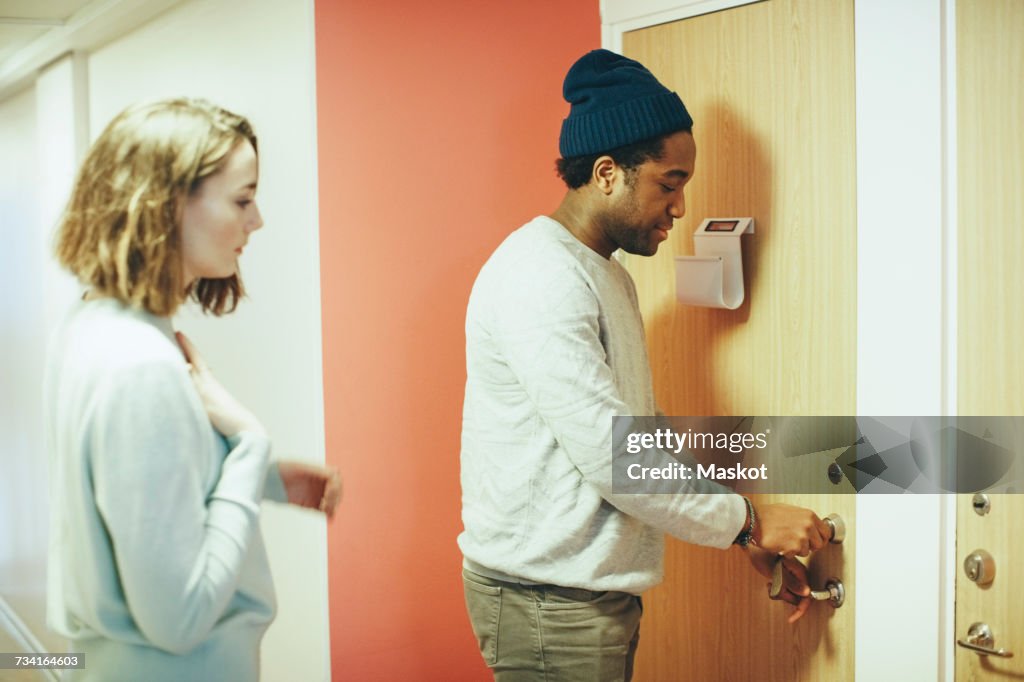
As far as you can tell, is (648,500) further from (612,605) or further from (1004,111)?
(1004,111)

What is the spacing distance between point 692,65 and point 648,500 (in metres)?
1.04

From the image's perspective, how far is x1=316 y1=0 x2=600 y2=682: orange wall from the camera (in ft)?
7.24

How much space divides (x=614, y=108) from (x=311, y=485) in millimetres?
839

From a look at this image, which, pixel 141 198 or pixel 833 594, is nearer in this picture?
pixel 141 198

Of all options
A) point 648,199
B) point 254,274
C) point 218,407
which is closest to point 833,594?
point 648,199

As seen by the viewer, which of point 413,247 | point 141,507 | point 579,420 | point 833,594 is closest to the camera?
Answer: point 141,507

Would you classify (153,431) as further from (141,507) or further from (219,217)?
(219,217)

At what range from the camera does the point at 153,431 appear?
3.26 ft

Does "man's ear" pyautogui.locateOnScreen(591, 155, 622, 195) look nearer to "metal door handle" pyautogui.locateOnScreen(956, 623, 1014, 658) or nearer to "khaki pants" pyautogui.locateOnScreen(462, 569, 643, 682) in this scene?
"khaki pants" pyautogui.locateOnScreen(462, 569, 643, 682)

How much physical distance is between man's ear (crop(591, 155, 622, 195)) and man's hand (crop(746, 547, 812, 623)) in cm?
76

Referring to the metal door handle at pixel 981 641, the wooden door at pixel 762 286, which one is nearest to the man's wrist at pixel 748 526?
the wooden door at pixel 762 286

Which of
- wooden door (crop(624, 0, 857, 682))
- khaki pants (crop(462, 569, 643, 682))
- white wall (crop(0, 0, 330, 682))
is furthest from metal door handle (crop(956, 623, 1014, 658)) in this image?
Result: white wall (crop(0, 0, 330, 682))

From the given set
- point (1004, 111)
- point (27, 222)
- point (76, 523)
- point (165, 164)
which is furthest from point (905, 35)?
point (27, 222)

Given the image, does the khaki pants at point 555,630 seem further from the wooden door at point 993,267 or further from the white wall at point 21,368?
the white wall at point 21,368
